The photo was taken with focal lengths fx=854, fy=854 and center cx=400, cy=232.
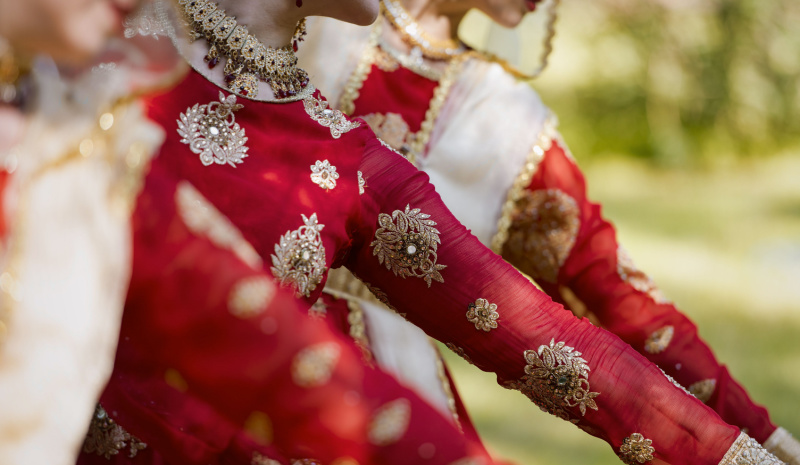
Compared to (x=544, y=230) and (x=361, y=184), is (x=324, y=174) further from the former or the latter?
(x=544, y=230)

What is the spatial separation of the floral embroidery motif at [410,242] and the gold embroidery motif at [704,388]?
50 centimetres

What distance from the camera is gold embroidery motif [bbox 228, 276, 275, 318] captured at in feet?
2.03

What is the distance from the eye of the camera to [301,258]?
2.95 feet

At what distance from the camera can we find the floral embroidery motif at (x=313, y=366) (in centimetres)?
62

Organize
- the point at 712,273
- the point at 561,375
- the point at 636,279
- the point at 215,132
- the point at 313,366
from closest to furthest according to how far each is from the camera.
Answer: the point at 313,366, the point at 215,132, the point at 561,375, the point at 636,279, the point at 712,273

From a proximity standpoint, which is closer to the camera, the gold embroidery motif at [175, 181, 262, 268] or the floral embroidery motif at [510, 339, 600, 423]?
the gold embroidery motif at [175, 181, 262, 268]

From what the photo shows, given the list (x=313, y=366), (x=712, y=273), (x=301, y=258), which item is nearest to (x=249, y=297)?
(x=313, y=366)

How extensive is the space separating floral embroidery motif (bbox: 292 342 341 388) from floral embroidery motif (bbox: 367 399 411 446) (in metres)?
0.05

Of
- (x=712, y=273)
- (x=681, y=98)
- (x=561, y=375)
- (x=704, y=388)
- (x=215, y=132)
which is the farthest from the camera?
(x=681, y=98)

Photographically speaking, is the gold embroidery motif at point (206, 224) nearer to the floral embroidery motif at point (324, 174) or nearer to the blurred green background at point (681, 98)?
the floral embroidery motif at point (324, 174)

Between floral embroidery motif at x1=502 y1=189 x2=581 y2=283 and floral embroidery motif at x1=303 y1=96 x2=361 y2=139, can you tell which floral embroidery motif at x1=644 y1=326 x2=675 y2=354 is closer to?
floral embroidery motif at x1=502 y1=189 x2=581 y2=283

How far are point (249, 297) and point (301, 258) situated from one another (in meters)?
0.28

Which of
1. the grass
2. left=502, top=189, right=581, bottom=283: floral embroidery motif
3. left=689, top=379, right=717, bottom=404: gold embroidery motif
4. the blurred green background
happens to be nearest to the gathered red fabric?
left=689, top=379, right=717, bottom=404: gold embroidery motif

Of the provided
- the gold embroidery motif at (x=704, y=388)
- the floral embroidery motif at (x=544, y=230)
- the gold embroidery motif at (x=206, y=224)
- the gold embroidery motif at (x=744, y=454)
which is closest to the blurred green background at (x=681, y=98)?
the floral embroidery motif at (x=544, y=230)
